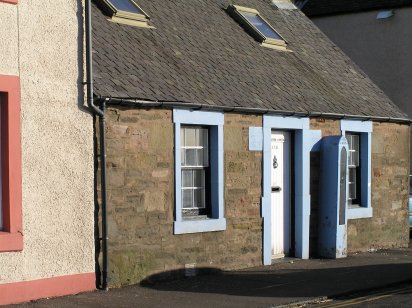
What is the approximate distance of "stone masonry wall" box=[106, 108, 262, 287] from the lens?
1195 cm

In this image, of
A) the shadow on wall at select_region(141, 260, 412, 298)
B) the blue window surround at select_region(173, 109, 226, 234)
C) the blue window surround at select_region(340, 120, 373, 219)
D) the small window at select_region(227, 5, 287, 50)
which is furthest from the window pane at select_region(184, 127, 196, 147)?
the blue window surround at select_region(340, 120, 373, 219)

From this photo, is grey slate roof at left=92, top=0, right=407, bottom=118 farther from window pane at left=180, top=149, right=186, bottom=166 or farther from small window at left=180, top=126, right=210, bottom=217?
window pane at left=180, top=149, right=186, bottom=166

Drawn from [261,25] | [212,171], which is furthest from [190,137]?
[261,25]

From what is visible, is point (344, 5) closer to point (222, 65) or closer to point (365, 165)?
point (365, 165)

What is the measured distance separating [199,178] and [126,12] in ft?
10.0

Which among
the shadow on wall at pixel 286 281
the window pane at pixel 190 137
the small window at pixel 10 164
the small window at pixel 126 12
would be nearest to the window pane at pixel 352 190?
the shadow on wall at pixel 286 281

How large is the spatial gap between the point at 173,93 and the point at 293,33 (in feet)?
20.7

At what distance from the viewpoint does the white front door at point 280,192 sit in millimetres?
15195

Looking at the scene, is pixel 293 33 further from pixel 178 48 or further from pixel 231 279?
pixel 231 279

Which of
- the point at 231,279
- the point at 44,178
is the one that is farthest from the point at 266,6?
the point at 44,178

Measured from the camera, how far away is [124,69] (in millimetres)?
12875

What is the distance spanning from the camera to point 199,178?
13.7m

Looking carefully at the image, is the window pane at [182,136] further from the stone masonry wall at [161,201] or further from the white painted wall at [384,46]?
the white painted wall at [384,46]

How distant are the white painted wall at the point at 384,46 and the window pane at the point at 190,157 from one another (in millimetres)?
14489
